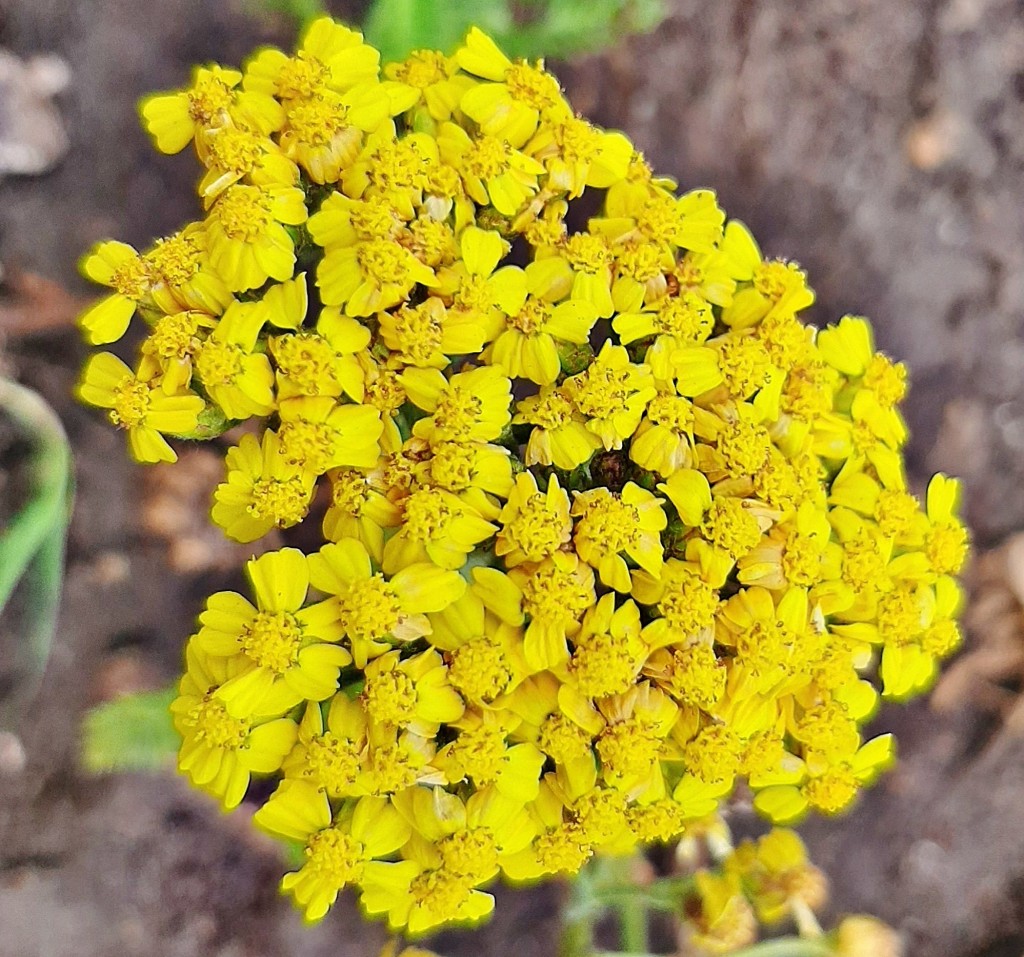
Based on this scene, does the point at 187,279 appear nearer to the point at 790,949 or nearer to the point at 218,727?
the point at 218,727

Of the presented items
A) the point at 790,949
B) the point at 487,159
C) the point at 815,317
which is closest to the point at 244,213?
the point at 487,159

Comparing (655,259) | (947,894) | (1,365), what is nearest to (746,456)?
(655,259)

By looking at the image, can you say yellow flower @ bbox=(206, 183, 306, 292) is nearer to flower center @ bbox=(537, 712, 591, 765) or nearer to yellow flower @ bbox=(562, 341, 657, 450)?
yellow flower @ bbox=(562, 341, 657, 450)

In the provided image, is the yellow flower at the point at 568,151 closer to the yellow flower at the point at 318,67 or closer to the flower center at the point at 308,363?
the yellow flower at the point at 318,67

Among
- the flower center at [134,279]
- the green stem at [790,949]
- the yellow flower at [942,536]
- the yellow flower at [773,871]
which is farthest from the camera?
the green stem at [790,949]

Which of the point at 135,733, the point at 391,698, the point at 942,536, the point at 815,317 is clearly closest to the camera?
the point at 391,698

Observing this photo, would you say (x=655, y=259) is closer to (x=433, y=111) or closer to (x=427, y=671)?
(x=433, y=111)

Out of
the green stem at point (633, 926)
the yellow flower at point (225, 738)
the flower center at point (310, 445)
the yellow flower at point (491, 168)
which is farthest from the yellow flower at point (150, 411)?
the green stem at point (633, 926)
